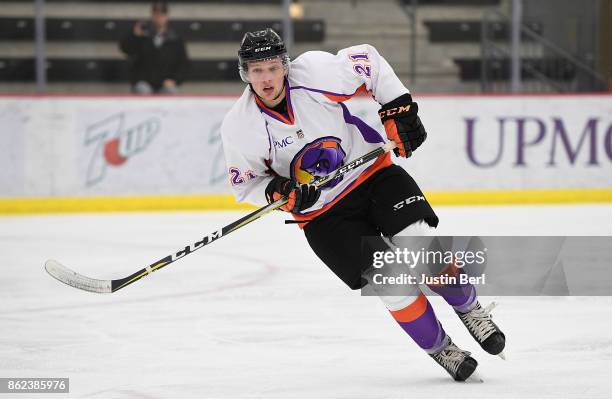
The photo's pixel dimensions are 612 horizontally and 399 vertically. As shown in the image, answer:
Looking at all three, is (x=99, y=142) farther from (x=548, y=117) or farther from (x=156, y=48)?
(x=548, y=117)

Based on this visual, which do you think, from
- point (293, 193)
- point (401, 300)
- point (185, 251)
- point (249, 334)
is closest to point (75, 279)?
point (185, 251)

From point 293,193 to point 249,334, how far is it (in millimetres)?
896

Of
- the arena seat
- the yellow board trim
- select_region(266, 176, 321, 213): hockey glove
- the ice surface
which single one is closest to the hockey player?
select_region(266, 176, 321, 213): hockey glove

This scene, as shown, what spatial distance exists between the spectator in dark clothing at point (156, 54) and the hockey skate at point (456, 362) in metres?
5.59

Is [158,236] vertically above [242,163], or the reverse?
[242,163]

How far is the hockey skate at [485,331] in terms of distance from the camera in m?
3.08

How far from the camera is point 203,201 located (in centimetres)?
800

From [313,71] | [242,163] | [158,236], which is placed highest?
[313,71]

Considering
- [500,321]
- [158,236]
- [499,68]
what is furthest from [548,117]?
[500,321]

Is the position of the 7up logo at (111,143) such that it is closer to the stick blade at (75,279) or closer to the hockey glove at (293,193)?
the stick blade at (75,279)

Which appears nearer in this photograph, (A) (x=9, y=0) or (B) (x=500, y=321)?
(B) (x=500, y=321)

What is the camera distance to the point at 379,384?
3068 millimetres

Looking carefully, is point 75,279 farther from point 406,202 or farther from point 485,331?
point 485,331

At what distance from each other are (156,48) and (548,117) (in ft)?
9.93
